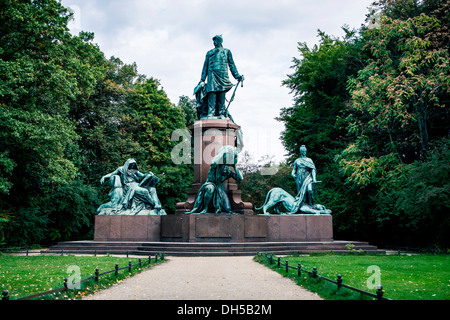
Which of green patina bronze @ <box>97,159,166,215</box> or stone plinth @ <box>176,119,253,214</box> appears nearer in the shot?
stone plinth @ <box>176,119,253,214</box>

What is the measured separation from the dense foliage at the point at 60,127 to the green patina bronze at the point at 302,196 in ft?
34.3

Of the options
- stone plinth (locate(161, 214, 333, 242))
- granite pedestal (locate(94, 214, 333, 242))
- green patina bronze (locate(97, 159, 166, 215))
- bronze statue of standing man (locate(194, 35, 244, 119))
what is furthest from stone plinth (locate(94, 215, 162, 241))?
bronze statue of standing man (locate(194, 35, 244, 119))

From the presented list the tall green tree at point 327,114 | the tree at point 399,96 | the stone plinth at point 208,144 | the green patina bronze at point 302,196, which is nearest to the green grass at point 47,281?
the stone plinth at point 208,144

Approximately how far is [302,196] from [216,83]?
22.7 feet

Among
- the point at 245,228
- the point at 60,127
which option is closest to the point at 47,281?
the point at 245,228

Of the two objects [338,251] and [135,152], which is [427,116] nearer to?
[338,251]

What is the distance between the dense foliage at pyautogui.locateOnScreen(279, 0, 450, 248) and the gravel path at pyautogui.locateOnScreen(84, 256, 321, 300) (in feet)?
34.1

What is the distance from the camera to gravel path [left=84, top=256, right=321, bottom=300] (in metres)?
7.15

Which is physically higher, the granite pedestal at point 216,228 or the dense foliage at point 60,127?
the dense foliage at point 60,127

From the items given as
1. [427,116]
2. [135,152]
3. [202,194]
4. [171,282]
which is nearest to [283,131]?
[135,152]

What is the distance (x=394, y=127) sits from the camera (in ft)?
81.7

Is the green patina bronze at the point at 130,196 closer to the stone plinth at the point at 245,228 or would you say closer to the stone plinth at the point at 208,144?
the stone plinth at the point at 245,228

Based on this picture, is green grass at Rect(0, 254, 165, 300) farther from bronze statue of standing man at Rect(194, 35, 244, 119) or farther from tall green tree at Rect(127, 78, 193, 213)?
tall green tree at Rect(127, 78, 193, 213)

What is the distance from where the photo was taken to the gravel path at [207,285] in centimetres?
715
